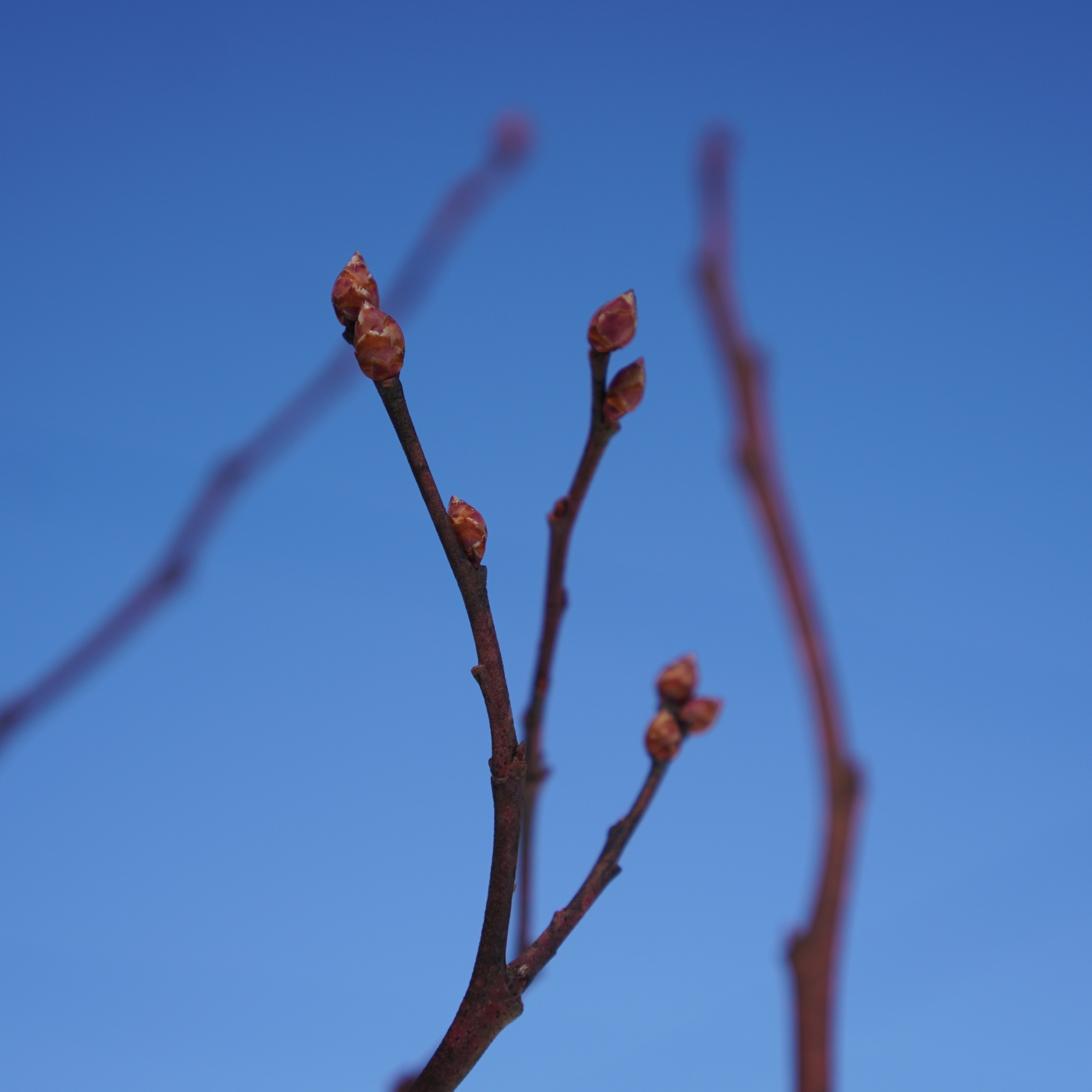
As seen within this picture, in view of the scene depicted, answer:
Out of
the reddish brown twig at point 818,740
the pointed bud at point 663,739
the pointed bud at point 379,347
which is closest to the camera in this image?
the reddish brown twig at point 818,740

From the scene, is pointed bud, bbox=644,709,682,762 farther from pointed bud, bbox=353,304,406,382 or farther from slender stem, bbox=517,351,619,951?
pointed bud, bbox=353,304,406,382

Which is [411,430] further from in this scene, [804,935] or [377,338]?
[804,935]

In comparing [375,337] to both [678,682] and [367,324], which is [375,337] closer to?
[367,324]

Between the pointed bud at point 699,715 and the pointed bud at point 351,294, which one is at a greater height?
the pointed bud at point 351,294

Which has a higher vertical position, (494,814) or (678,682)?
(678,682)

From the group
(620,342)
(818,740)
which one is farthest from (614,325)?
(818,740)

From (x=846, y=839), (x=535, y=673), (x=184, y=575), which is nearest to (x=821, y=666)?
(x=846, y=839)

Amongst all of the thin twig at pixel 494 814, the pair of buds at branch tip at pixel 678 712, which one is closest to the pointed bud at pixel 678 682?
the pair of buds at branch tip at pixel 678 712

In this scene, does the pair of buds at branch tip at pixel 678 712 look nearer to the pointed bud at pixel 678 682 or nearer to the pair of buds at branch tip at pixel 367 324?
the pointed bud at pixel 678 682

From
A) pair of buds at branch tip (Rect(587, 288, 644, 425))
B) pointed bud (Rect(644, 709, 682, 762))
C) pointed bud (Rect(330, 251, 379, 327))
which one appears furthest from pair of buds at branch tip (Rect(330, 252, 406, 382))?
pointed bud (Rect(644, 709, 682, 762))
